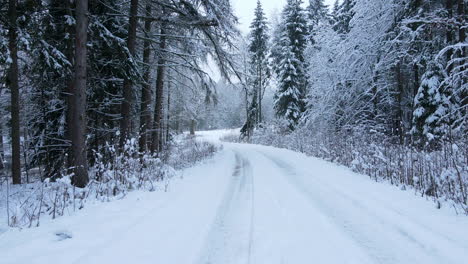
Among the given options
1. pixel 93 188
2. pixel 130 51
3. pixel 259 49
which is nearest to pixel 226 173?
pixel 93 188

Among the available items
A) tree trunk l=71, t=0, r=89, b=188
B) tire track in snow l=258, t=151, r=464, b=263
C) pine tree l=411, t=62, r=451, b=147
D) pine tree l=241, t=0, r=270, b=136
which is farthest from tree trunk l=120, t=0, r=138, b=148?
pine tree l=241, t=0, r=270, b=136

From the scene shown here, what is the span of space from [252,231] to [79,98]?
4.90m

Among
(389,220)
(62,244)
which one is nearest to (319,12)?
(389,220)

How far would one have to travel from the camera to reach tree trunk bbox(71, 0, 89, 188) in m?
5.83

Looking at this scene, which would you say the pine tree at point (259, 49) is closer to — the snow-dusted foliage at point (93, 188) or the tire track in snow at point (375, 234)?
the snow-dusted foliage at point (93, 188)

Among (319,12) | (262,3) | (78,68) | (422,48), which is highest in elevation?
(262,3)

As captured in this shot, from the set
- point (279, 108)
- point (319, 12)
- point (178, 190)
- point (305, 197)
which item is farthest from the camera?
point (319, 12)

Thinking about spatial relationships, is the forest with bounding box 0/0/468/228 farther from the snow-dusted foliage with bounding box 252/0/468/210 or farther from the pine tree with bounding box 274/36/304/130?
the pine tree with bounding box 274/36/304/130

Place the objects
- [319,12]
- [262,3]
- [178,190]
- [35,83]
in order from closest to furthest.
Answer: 1. [178,190]
2. [35,83]
3. [319,12]
4. [262,3]

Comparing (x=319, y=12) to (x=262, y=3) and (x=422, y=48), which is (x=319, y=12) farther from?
(x=422, y=48)

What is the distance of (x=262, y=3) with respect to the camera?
31.7 metres

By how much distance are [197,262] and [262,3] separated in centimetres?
3384

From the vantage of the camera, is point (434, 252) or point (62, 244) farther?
point (62, 244)

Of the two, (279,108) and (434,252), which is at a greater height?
(279,108)
